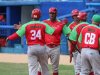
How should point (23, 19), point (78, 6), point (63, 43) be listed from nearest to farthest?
point (63, 43) → point (78, 6) → point (23, 19)

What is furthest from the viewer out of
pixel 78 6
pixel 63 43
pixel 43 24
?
pixel 78 6

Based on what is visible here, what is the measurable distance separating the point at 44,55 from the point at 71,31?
1.42m

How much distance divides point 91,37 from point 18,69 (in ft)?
23.9

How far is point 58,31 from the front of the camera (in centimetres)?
1546

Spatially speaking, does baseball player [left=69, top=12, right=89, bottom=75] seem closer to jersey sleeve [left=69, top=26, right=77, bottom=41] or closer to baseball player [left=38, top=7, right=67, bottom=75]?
jersey sleeve [left=69, top=26, right=77, bottom=41]

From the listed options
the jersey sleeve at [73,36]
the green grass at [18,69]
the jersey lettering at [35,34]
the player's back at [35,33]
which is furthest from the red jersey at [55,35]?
the green grass at [18,69]

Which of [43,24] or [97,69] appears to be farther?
[43,24]

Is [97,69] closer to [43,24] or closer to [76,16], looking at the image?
[43,24]

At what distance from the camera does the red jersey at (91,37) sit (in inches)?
498

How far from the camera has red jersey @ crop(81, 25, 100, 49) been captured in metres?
12.6

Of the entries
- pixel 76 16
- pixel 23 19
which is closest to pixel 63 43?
pixel 23 19

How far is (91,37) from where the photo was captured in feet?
41.6

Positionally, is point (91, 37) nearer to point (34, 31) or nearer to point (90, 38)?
point (90, 38)

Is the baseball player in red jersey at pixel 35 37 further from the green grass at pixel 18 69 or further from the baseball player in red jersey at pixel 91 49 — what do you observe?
the green grass at pixel 18 69
